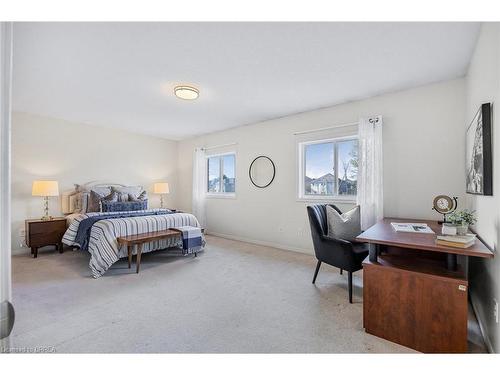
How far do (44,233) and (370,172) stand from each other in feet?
16.5

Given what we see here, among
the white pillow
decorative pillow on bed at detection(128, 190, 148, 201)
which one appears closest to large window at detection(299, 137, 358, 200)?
the white pillow

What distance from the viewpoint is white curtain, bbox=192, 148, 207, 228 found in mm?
5641

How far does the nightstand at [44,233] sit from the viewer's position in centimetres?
371

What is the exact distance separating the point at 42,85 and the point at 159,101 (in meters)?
1.35

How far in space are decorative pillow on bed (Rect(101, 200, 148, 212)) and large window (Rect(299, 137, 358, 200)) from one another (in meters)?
3.00

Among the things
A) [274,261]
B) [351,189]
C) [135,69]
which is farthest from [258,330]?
[135,69]

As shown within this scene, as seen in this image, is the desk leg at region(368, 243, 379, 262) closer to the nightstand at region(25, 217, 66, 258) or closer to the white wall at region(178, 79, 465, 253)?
the white wall at region(178, 79, 465, 253)

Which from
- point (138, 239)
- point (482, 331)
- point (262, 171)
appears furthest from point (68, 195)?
point (482, 331)

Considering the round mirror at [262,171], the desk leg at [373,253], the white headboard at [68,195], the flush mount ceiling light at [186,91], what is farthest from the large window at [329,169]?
the white headboard at [68,195]

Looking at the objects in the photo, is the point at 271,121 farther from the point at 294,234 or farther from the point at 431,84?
the point at 431,84

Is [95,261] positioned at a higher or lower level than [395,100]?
lower

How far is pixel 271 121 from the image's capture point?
4.43 meters
